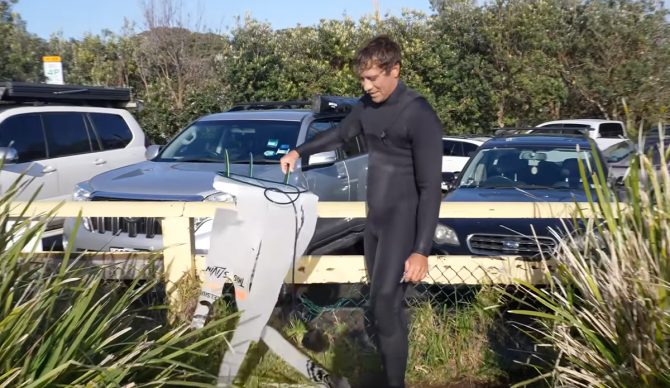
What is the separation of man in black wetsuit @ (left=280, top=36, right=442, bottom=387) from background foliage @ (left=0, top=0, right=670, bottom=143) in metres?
18.8

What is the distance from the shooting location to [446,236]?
655 cm

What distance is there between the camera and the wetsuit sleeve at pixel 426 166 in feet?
12.3

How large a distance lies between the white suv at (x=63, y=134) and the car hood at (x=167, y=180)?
134 centimetres

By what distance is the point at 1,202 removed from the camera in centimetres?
339

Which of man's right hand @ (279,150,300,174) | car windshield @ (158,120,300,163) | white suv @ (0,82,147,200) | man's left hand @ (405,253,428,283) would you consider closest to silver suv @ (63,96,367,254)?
car windshield @ (158,120,300,163)

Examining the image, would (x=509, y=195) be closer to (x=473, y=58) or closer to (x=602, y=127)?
(x=602, y=127)

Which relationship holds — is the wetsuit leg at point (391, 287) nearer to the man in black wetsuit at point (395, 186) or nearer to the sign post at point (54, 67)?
the man in black wetsuit at point (395, 186)

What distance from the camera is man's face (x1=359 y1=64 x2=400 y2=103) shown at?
3.84m

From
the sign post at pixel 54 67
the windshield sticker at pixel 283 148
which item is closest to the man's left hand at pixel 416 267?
the windshield sticker at pixel 283 148

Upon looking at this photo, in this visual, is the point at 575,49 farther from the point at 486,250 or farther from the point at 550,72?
the point at 486,250

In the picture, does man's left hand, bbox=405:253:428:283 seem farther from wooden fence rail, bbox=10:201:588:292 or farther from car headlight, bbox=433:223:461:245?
car headlight, bbox=433:223:461:245

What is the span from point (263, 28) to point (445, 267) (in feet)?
62.5

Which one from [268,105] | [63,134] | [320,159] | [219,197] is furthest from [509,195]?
[63,134]

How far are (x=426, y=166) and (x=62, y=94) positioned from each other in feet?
22.8
